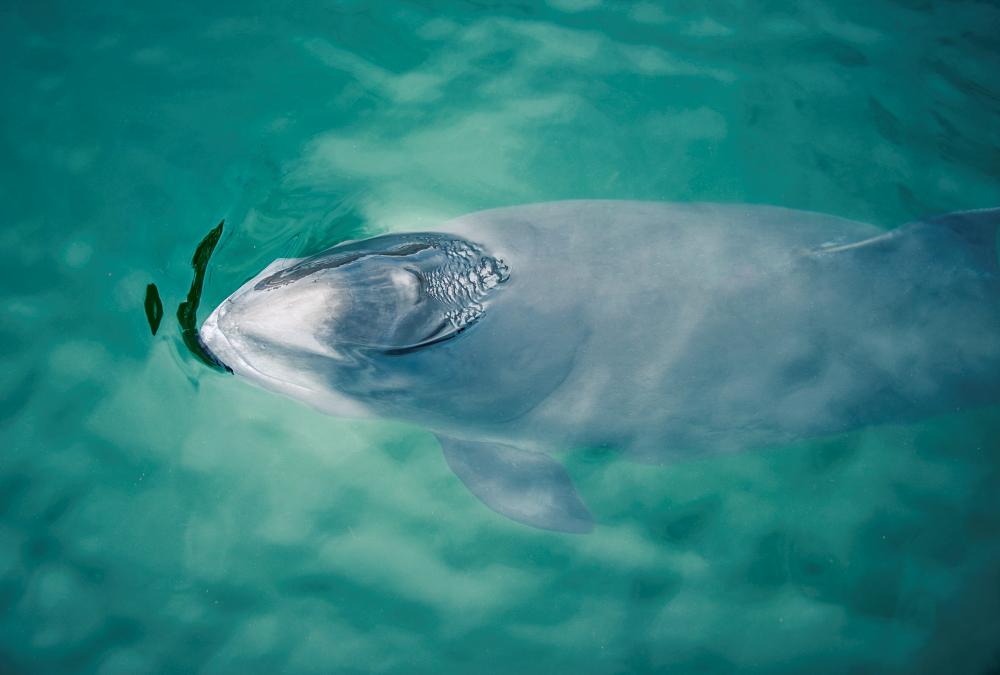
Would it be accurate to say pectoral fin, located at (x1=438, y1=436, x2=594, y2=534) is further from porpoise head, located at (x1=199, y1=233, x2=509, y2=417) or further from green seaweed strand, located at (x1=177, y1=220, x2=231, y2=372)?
green seaweed strand, located at (x1=177, y1=220, x2=231, y2=372)

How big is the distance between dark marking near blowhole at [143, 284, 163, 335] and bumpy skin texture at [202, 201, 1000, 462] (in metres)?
0.77

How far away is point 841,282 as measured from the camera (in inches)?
169

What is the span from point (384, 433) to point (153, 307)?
6.01 ft

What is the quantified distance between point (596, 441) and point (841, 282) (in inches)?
72.3

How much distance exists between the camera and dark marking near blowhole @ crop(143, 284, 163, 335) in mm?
4676

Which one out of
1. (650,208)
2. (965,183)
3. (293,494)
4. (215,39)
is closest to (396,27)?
(215,39)

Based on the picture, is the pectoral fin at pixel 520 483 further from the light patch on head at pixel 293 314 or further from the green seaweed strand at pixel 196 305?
the green seaweed strand at pixel 196 305

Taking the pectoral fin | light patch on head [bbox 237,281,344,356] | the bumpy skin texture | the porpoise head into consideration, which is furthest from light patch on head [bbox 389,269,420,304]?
the pectoral fin

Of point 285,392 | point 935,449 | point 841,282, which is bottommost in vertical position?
point 935,449

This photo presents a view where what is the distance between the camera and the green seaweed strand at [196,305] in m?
4.42

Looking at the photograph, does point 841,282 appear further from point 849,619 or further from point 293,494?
point 293,494

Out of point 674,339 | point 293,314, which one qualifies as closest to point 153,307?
point 293,314

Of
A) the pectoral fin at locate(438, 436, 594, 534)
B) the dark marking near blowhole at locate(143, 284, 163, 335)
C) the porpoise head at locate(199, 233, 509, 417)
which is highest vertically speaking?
the porpoise head at locate(199, 233, 509, 417)

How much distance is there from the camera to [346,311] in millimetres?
3555
